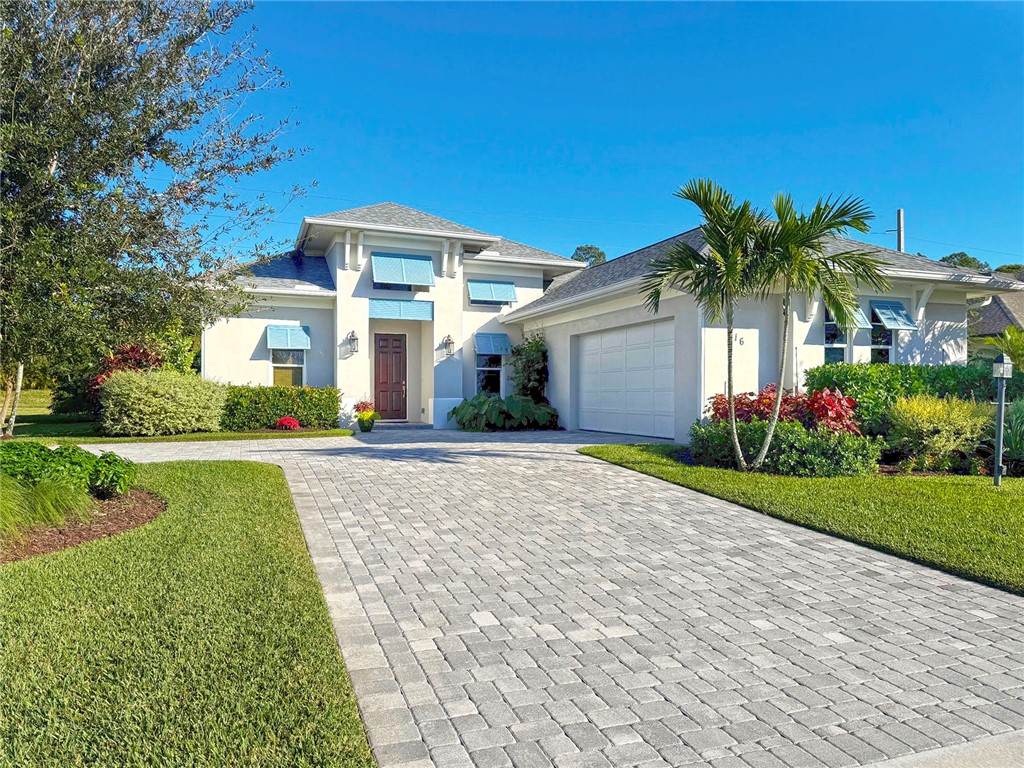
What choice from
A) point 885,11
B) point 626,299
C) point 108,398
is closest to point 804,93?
point 885,11

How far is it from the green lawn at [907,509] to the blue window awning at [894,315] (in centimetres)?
543

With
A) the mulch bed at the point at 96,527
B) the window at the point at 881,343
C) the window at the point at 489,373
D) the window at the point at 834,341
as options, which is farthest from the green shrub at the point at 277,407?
the window at the point at 881,343

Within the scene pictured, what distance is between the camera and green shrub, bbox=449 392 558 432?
1680cm

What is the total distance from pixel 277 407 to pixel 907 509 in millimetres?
14042

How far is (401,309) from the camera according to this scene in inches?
715

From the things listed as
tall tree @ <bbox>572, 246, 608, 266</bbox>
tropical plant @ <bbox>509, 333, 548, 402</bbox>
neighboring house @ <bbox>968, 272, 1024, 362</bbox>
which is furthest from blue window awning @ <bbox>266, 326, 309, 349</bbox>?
tall tree @ <bbox>572, 246, 608, 266</bbox>

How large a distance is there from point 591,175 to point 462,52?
9070 mm

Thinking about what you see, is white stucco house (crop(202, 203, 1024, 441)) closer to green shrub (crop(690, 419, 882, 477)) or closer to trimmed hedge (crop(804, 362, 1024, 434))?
trimmed hedge (crop(804, 362, 1024, 434))

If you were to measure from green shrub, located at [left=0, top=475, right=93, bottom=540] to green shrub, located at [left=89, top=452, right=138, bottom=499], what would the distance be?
1.27ft

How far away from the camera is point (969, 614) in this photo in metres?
4.36

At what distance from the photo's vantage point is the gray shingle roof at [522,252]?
19.7m

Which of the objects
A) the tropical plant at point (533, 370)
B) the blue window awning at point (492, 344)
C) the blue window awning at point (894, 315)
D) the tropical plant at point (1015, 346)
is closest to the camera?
the tropical plant at point (1015, 346)

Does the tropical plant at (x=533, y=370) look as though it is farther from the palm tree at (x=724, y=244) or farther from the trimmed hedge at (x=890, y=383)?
the palm tree at (x=724, y=244)

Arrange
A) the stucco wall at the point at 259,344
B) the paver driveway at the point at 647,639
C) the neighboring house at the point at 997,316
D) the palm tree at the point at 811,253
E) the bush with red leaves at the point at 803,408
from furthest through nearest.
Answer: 1. the neighboring house at the point at 997,316
2. the stucco wall at the point at 259,344
3. the bush with red leaves at the point at 803,408
4. the palm tree at the point at 811,253
5. the paver driveway at the point at 647,639
